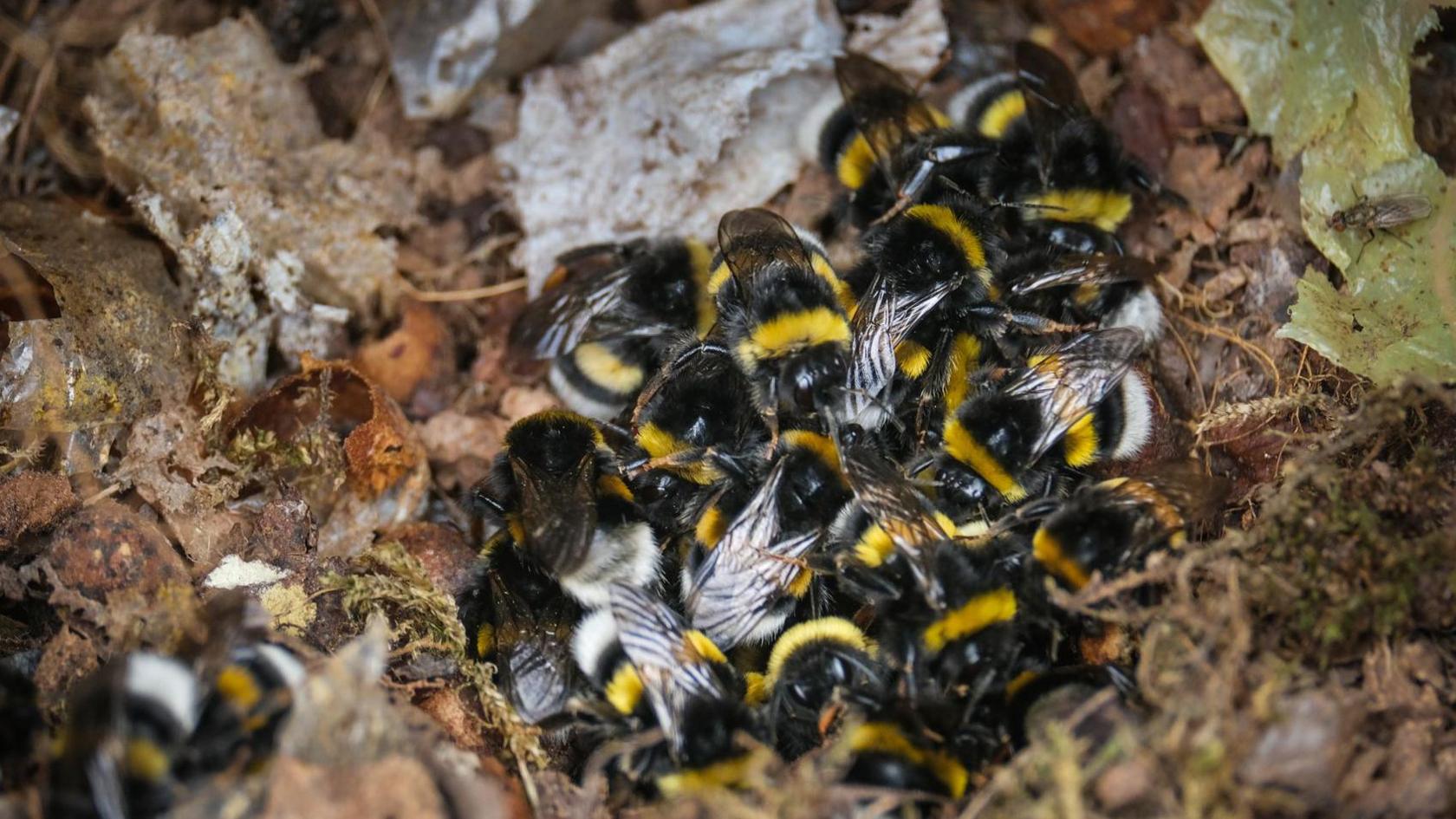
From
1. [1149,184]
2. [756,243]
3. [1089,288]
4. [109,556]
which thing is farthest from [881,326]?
[109,556]

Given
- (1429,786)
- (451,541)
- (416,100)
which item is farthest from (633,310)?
(1429,786)

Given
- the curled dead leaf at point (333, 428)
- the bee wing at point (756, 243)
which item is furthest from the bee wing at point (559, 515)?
the bee wing at point (756, 243)

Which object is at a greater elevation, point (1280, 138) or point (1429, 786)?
point (1280, 138)

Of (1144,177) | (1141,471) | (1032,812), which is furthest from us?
(1144,177)

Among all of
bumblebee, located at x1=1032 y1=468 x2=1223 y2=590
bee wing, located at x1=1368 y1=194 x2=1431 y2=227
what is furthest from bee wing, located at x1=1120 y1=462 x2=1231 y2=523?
bee wing, located at x1=1368 y1=194 x2=1431 y2=227

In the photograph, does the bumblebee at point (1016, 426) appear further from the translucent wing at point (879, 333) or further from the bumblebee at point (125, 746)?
the bumblebee at point (125, 746)

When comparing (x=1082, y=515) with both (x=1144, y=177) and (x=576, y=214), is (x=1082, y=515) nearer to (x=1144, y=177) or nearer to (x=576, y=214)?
(x=1144, y=177)

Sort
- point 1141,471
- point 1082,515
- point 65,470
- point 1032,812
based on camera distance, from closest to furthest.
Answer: point 1032,812 < point 1082,515 < point 1141,471 < point 65,470
